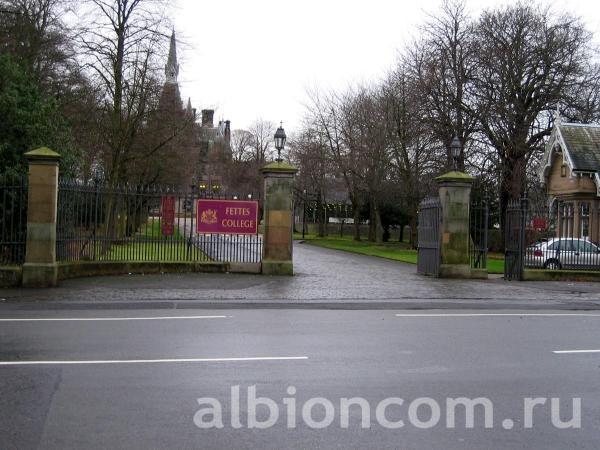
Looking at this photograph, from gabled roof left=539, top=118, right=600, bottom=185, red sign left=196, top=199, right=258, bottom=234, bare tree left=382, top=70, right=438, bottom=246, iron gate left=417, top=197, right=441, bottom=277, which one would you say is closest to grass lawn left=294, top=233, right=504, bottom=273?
bare tree left=382, top=70, right=438, bottom=246

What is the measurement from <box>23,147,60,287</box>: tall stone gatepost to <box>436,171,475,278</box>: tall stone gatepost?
1095 centimetres

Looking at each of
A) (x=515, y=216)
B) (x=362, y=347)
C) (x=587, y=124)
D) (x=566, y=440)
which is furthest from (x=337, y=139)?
(x=566, y=440)

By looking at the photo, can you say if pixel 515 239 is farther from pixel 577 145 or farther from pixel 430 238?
pixel 577 145

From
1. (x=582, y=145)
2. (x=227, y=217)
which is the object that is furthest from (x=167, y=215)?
(x=582, y=145)

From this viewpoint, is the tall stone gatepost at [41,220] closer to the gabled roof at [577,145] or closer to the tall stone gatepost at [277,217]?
the tall stone gatepost at [277,217]

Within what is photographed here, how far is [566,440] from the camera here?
506cm

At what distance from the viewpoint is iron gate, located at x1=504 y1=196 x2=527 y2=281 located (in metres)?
19.9

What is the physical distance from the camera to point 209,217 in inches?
734

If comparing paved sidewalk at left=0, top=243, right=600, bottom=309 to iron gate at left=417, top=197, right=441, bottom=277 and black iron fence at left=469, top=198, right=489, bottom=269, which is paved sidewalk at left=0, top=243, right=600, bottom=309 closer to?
iron gate at left=417, top=197, right=441, bottom=277

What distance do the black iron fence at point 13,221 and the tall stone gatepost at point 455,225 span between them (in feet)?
38.2

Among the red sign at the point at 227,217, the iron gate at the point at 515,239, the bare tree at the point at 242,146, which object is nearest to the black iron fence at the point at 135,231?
the red sign at the point at 227,217

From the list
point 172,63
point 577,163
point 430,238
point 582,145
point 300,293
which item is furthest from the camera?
point 582,145

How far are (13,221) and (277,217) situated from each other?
6901 millimetres

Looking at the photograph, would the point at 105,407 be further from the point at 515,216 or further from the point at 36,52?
the point at 36,52
